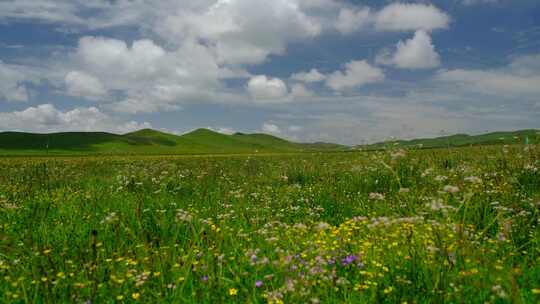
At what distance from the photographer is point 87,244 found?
5148 millimetres

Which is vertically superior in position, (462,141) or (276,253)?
(462,141)

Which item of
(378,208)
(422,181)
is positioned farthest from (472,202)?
(422,181)

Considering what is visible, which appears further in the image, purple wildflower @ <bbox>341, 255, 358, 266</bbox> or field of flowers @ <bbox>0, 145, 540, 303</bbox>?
purple wildflower @ <bbox>341, 255, 358, 266</bbox>

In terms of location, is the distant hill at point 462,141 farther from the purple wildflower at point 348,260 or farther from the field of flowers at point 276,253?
the purple wildflower at point 348,260

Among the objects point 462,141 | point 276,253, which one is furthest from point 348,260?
point 462,141

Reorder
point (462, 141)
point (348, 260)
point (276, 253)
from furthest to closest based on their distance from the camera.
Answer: point (462, 141) → point (276, 253) → point (348, 260)

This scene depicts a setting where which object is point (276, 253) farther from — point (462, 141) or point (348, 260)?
point (462, 141)

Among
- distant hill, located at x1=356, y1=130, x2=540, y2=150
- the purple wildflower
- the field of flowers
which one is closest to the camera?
the field of flowers

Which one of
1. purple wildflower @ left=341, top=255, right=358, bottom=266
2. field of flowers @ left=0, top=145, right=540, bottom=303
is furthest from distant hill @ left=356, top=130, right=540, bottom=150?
purple wildflower @ left=341, top=255, right=358, bottom=266

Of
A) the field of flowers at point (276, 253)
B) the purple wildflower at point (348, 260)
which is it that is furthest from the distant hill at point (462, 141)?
the purple wildflower at point (348, 260)

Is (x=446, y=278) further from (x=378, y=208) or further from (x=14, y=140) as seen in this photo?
(x=14, y=140)

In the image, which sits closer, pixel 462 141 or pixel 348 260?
pixel 348 260

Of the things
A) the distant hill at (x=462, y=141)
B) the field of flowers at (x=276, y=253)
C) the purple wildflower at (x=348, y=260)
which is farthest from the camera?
the distant hill at (x=462, y=141)

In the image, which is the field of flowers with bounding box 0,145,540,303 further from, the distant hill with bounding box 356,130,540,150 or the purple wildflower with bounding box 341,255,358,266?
the distant hill with bounding box 356,130,540,150
